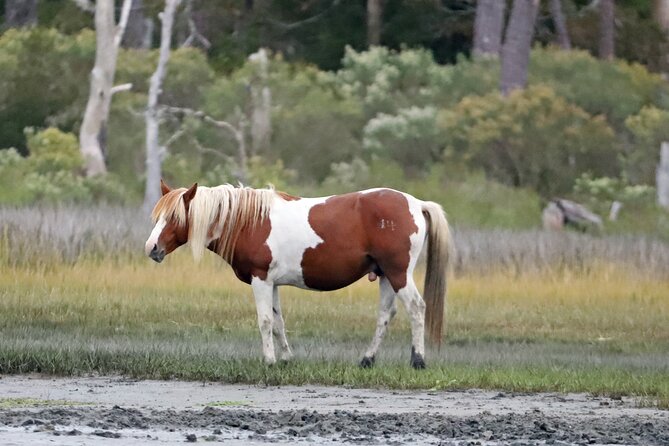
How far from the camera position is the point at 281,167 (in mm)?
36500

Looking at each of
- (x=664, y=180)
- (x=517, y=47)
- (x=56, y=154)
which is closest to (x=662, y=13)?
(x=517, y=47)

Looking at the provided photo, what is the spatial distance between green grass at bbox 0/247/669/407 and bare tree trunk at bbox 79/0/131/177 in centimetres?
1191

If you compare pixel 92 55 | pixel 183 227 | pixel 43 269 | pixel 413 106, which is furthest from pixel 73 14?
pixel 183 227

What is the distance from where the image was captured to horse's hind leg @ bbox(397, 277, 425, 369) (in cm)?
1405

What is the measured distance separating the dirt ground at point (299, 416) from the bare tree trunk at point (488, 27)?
2816 centimetres

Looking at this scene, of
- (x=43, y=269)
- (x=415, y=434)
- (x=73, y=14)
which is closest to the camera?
(x=415, y=434)

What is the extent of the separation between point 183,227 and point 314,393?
199 cm

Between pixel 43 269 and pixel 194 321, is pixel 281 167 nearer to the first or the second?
pixel 43 269

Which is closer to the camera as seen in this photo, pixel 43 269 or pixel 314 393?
pixel 314 393

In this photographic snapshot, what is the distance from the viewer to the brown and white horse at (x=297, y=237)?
1400 centimetres

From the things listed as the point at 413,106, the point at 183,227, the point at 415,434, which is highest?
the point at 413,106

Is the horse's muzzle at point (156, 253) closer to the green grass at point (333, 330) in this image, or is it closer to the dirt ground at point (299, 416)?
the green grass at point (333, 330)

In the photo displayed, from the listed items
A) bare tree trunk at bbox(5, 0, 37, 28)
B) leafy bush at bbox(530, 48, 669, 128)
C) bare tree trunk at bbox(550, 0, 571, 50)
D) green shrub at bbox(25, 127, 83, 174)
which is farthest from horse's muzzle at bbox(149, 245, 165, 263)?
bare tree trunk at bbox(5, 0, 37, 28)

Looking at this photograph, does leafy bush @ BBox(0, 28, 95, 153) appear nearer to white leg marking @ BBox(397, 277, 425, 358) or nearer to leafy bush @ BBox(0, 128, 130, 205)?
leafy bush @ BBox(0, 128, 130, 205)
